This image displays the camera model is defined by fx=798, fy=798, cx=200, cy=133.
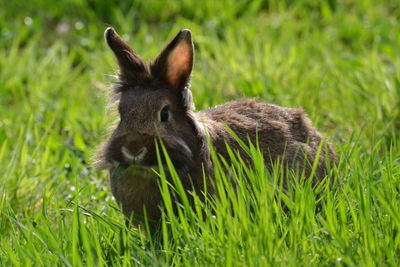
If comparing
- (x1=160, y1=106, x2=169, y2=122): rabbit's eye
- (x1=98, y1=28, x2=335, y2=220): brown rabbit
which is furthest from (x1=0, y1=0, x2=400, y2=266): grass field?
(x1=160, y1=106, x2=169, y2=122): rabbit's eye

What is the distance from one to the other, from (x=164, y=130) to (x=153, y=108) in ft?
0.43

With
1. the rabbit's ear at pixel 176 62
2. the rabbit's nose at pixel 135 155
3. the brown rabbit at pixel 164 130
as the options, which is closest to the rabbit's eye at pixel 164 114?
the brown rabbit at pixel 164 130

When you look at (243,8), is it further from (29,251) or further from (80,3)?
(29,251)

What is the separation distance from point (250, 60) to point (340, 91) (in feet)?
3.36

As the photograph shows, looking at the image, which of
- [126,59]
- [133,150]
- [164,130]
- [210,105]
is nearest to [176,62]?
[126,59]

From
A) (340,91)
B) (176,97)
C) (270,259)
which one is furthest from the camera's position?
(340,91)

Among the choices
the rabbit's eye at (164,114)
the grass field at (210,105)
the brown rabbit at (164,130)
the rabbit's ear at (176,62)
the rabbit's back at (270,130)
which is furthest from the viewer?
the rabbit's back at (270,130)

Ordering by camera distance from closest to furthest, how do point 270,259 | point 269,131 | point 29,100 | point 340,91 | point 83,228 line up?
point 270,259 → point 83,228 → point 269,131 → point 340,91 → point 29,100

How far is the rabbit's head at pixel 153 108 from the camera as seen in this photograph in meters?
3.85

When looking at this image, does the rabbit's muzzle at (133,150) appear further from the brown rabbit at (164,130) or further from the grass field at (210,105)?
the grass field at (210,105)

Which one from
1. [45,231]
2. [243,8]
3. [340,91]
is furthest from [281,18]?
[45,231]

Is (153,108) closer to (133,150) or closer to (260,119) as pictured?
(133,150)

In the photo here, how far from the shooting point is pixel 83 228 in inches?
139

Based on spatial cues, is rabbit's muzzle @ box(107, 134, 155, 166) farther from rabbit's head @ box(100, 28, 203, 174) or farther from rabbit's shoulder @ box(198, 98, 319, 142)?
rabbit's shoulder @ box(198, 98, 319, 142)
